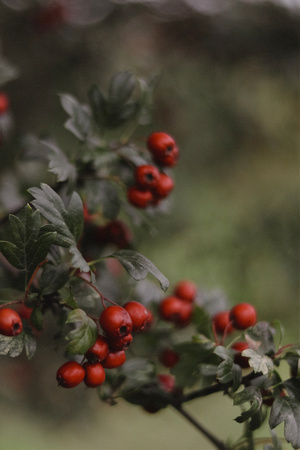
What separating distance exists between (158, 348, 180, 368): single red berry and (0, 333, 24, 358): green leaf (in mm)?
534

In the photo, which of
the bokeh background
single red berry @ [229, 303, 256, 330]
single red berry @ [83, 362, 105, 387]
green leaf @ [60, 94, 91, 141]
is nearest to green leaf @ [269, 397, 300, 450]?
single red berry @ [229, 303, 256, 330]

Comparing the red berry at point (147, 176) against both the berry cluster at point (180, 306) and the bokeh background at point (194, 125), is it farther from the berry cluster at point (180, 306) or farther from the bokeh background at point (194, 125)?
the bokeh background at point (194, 125)

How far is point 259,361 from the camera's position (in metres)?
0.78

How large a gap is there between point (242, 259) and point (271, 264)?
169 millimetres

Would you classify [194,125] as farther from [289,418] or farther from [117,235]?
[289,418]

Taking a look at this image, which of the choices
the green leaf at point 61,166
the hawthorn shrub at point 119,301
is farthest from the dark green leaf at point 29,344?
the green leaf at point 61,166

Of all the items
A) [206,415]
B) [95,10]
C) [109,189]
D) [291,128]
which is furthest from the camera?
[206,415]

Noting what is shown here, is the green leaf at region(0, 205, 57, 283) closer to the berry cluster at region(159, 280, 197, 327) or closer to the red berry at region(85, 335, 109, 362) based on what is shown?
the red berry at region(85, 335, 109, 362)

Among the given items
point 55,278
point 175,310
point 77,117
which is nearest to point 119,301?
point 175,310

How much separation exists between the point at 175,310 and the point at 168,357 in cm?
14

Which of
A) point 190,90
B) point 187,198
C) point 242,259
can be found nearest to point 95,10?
point 190,90

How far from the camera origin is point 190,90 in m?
2.75

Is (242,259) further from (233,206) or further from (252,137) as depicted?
(252,137)

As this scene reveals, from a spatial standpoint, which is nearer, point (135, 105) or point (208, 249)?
point (135, 105)
